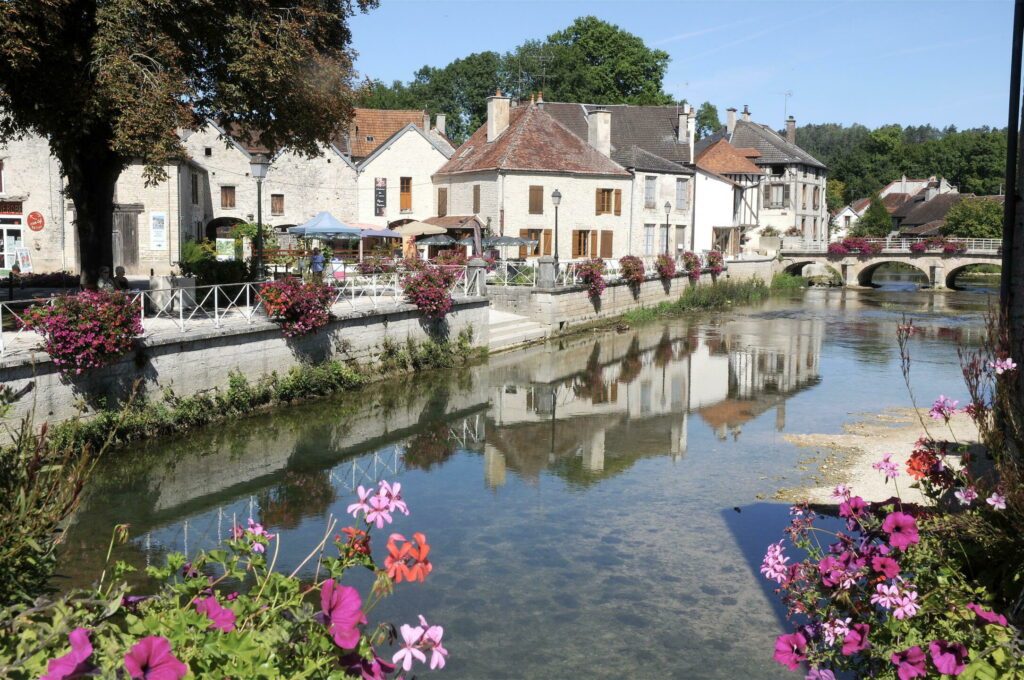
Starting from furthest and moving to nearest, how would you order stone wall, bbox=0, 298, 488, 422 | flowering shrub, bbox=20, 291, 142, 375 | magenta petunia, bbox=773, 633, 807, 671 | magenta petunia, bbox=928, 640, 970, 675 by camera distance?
1. stone wall, bbox=0, 298, 488, 422
2. flowering shrub, bbox=20, 291, 142, 375
3. magenta petunia, bbox=773, 633, 807, 671
4. magenta petunia, bbox=928, 640, 970, 675

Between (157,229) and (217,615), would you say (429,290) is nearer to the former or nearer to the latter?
(157,229)

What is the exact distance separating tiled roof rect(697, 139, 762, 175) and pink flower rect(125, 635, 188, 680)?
55067mm

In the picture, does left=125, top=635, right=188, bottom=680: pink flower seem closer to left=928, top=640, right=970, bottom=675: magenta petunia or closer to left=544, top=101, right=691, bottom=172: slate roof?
left=928, top=640, right=970, bottom=675: magenta petunia

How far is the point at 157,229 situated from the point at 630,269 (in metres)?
16.6

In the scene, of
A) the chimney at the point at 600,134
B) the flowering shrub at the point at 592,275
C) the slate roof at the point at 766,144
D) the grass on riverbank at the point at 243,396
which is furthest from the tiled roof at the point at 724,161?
the grass on riverbank at the point at 243,396

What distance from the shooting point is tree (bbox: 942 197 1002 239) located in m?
63.1

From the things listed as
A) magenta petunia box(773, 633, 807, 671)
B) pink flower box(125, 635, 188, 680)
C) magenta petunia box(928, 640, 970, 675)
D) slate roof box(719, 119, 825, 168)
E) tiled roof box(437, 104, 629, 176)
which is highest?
slate roof box(719, 119, 825, 168)

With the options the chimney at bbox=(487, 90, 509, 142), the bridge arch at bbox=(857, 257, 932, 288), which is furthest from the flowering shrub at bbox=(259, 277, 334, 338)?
the bridge arch at bbox=(857, 257, 932, 288)

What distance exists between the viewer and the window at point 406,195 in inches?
1618

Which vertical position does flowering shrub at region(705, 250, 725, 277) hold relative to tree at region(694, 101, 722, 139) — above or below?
below

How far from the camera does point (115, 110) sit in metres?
14.8

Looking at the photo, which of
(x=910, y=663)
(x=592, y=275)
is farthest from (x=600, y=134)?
(x=910, y=663)

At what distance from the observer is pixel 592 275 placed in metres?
31.3

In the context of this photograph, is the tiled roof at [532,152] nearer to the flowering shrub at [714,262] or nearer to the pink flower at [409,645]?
the flowering shrub at [714,262]
